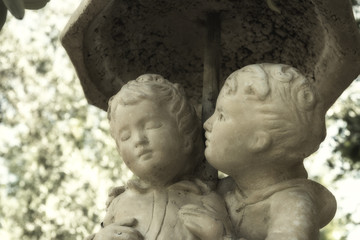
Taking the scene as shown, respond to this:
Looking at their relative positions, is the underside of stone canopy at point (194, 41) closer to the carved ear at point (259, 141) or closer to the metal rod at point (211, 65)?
the metal rod at point (211, 65)

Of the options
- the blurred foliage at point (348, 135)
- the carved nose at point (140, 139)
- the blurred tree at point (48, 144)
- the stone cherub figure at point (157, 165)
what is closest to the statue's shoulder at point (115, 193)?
the stone cherub figure at point (157, 165)

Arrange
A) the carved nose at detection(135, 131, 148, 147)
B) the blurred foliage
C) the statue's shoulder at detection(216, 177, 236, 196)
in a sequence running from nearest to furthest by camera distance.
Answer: the carved nose at detection(135, 131, 148, 147) → the statue's shoulder at detection(216, 177, 236, 196) → the blurred foliage

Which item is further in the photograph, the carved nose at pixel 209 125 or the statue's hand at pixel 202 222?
the carved nose at pixel 209 125

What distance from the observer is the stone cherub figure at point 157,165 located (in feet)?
9.96

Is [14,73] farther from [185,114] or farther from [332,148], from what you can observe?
[185,114]

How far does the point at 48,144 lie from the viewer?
363 inches

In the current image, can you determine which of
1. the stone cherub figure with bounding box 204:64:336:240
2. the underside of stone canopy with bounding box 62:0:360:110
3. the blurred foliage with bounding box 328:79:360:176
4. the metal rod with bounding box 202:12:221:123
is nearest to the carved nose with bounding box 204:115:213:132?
the stone cherub figure with bounding box 204:64:336:240

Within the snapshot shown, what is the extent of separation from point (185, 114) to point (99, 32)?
53 centimetres

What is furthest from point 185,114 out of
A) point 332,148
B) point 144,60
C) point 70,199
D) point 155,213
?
point 70,199

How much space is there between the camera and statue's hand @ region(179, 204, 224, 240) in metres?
2.92

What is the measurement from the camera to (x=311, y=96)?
3.00m

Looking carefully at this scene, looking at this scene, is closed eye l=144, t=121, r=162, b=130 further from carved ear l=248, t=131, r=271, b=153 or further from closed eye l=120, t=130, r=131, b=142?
carved ear l=248, t=131, r=271, b=153

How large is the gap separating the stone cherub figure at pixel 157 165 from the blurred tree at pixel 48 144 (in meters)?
5.56

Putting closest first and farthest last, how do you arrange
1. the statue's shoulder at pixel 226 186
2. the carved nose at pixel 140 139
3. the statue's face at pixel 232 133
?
1. the statue's face at pixel 232 133
2. the carved nose at pixel 140 139
3. the statue's shoulder at pixel 226 186
